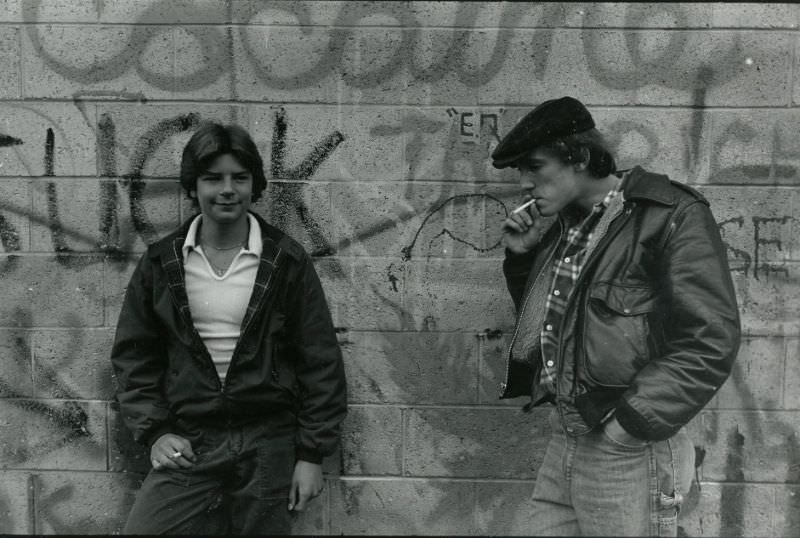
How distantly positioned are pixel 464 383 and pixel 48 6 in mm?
2270

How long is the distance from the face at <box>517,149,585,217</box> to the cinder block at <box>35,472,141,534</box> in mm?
2128

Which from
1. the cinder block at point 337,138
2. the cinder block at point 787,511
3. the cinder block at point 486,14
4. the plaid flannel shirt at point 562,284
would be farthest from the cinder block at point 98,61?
the cinder block at point 787,511

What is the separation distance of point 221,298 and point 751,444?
7.34 ft

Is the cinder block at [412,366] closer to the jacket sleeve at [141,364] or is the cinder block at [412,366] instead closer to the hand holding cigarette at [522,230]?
the hand holding cigarette at [522,230]

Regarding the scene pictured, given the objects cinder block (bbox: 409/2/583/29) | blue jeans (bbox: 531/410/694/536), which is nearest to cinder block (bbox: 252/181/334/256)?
cinder block (bbox: 409/2/583/29)

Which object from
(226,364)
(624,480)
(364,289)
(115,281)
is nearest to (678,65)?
(364,289)

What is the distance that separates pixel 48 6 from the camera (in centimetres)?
367

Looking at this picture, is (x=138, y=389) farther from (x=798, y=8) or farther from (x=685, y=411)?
(x=798, y=8)

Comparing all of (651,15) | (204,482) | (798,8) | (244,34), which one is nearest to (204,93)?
(244,34)

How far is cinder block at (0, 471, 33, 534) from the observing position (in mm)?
3883

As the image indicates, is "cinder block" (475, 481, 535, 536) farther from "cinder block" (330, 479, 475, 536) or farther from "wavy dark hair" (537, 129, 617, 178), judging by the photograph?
"wavy dark hair" (537, 129, 617, 178)

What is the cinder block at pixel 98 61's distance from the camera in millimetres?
3678

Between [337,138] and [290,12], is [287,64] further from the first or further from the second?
[337,138]

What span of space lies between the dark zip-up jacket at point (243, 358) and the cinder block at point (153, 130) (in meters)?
0.46
